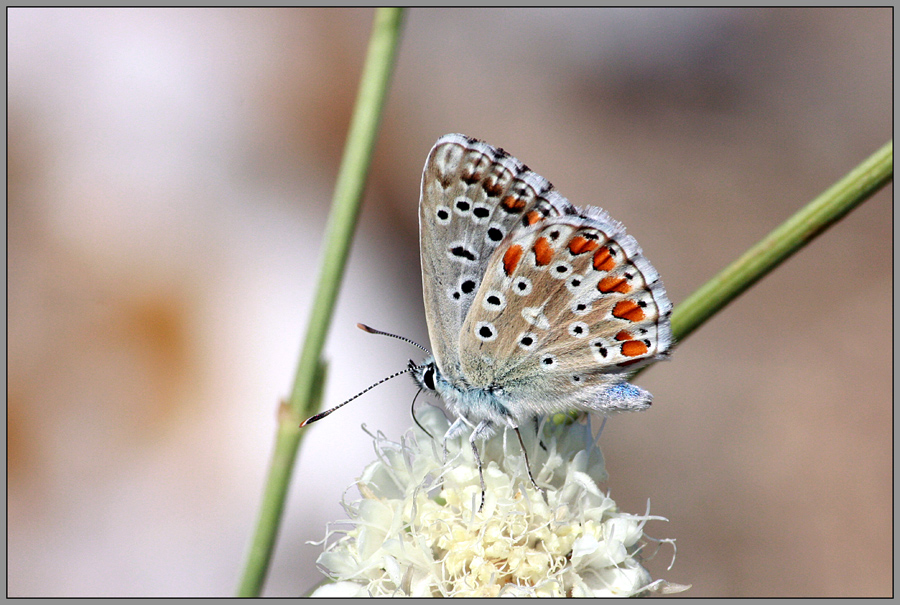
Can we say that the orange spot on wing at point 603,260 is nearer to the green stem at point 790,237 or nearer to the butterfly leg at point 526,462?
the green stem at point 790,237

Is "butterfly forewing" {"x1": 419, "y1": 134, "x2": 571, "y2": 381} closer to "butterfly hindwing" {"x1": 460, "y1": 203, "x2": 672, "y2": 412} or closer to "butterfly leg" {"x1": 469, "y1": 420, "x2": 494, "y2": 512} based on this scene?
"butterfly hindwing" {"x1": 460, "y1": 203, "x2": 672, "y2": 412}

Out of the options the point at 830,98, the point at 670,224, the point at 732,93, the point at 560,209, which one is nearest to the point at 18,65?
the point at 560,209

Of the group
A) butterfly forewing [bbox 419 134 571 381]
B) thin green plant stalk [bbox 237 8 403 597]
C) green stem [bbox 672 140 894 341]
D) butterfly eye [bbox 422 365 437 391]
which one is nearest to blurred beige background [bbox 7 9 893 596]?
butterfly eye [bbox 422 365 437 391]

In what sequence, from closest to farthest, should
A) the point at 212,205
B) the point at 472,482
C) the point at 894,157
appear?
the point at 894,157 < the point at 472,482 < the point at 212,205

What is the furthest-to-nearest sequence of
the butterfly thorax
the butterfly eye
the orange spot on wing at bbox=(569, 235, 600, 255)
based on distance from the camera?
the butterfly eye
the butterfly thorax
the orange spot on wing at bbox=(569, 235, 600, 255)

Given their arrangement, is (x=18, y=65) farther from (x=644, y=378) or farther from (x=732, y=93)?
(x=732, y=93)

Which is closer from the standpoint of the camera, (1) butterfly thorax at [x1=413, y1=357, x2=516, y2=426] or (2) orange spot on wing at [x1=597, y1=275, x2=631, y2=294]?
(2) orange spot on wing at [x1=597, y1=275, x2=631, y2=294]
